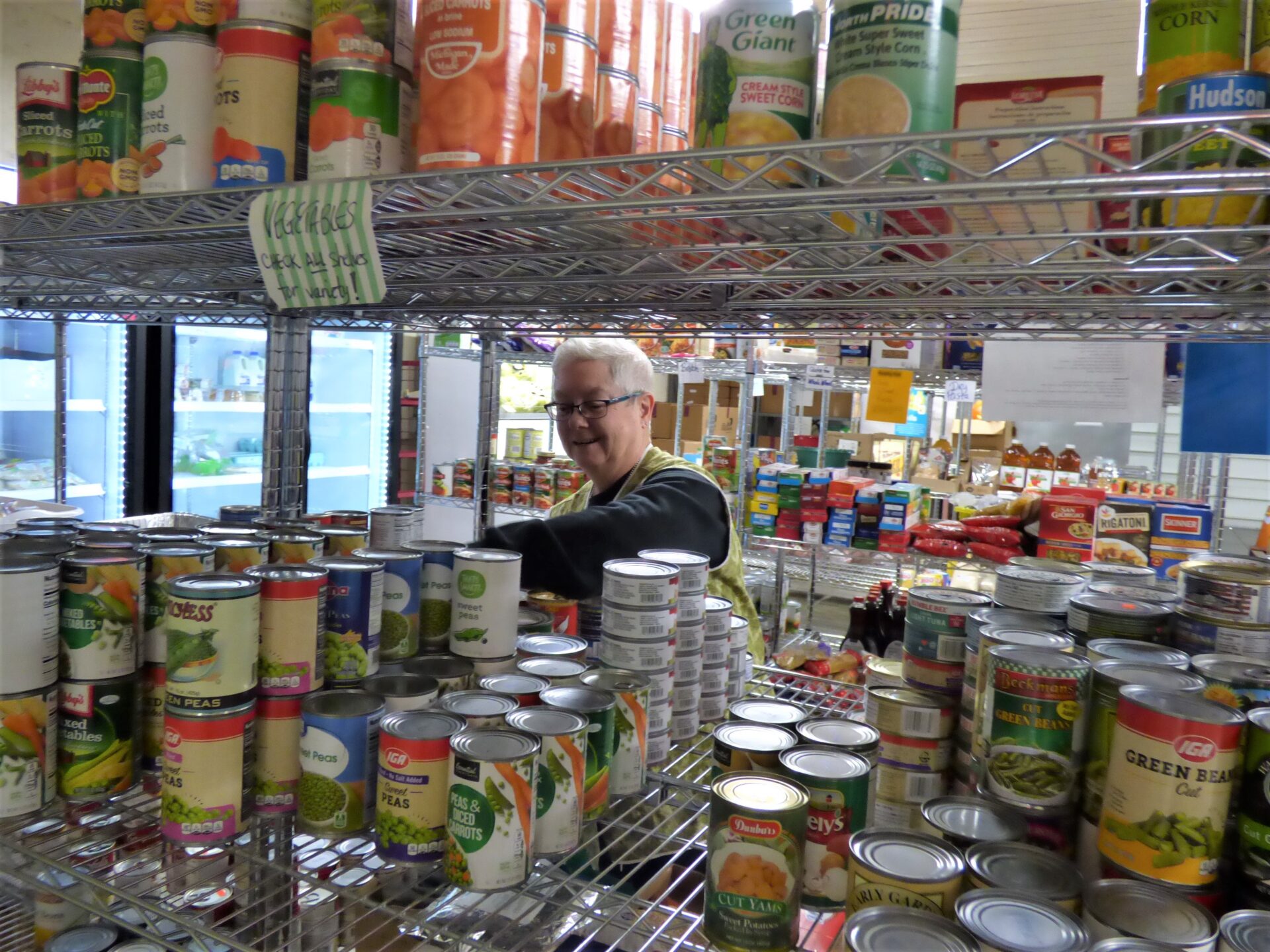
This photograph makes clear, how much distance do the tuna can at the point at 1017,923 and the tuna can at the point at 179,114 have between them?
3.66ft

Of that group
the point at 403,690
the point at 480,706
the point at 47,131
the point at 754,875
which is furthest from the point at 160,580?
the point at 754,875

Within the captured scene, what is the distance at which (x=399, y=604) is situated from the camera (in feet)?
3.71

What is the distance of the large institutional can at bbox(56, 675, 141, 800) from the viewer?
1.01m

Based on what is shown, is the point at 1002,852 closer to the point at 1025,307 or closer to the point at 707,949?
the point at 707,949

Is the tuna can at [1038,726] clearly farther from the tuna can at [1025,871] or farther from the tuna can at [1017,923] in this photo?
the tuna can at [1017,923]

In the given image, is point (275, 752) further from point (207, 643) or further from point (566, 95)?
point (566, 95)

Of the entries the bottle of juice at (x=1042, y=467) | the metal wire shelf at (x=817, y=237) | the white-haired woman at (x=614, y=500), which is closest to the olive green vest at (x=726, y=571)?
the white-haired woman at (x=614, y=500)

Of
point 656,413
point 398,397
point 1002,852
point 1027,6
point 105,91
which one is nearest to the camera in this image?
point 1002,852

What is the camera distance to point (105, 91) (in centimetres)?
112

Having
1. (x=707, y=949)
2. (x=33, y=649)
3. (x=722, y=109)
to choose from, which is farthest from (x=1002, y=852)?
(x=33, y=649)

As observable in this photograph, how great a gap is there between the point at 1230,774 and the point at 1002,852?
197mm

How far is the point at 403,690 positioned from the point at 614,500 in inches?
38.0

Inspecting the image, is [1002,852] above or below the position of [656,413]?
below

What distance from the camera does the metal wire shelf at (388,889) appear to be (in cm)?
85
